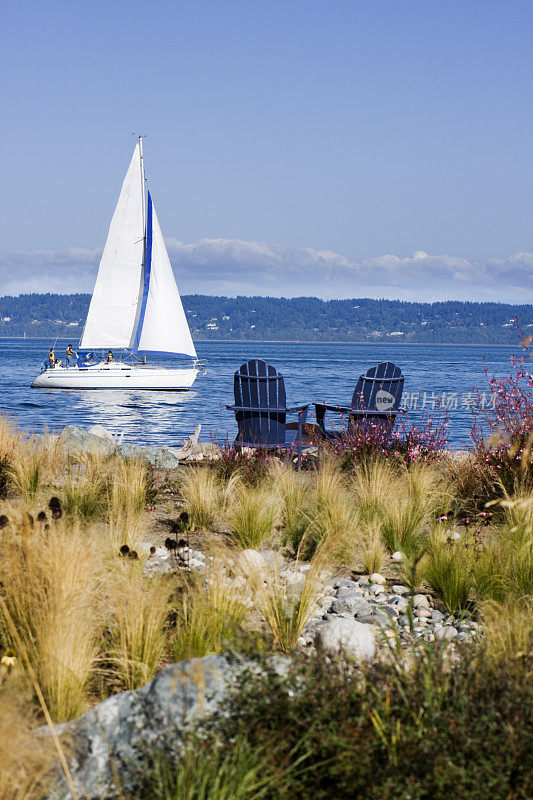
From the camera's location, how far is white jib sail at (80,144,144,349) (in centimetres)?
2983

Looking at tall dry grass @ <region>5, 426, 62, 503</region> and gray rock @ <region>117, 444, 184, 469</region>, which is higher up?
tall dry grass @ <region>5, 426, 62, 503</region>

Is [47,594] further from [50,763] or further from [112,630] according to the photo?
[50,763]

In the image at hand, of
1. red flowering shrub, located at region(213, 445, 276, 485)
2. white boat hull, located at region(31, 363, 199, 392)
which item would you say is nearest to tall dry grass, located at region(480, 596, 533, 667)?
red flowering shrub, located at region(213, 445, 276, 485)

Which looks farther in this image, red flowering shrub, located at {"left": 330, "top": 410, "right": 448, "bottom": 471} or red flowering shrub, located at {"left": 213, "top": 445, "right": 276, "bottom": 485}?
red flowering shrub, located at {"left": 330, "top": 410, "right": 448, "bottom": 471}

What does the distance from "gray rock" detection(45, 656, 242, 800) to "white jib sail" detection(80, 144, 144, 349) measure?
29.4 metres

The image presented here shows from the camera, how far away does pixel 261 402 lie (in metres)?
8.34

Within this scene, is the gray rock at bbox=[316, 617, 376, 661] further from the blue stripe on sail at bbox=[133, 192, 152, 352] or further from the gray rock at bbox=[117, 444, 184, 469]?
the blue stripe on sail at bbox=[133, 192, 152, 352]

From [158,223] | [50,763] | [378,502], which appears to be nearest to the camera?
[50,763]

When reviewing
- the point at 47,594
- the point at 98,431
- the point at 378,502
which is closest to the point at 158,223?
the point at 98,431

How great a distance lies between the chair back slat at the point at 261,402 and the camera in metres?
8.24

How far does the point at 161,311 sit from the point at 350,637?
1120 inches

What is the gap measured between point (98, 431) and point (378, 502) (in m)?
8.06

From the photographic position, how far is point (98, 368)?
106ft

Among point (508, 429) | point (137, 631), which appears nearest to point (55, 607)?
point (137, 631)
